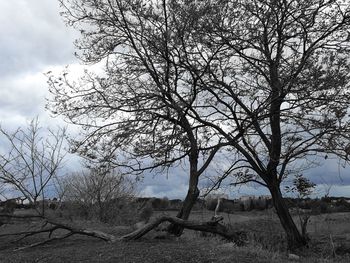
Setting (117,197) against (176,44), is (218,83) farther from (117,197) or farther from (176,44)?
(117,197)

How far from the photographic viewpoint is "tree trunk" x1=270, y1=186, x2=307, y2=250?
13.9 meters

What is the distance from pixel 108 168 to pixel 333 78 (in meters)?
5.97

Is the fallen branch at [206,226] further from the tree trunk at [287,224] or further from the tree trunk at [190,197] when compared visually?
the tree trunk at [287,224]

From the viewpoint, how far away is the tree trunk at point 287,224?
1390cm

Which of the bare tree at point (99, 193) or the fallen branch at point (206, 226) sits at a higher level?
the bare tree at point (99, 193)

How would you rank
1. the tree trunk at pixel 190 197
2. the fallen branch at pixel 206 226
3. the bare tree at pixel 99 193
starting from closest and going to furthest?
the fallen branch at pixel 206 226 → the tree trunk at pixel 190 197 → the bare tree at pixel 99 193

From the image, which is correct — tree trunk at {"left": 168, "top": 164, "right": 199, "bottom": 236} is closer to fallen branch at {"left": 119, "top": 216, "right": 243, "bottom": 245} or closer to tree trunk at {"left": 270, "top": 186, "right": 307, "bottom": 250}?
fallen branch at {"left": 119, "top": 216, "right": 243, "bottom": 245}

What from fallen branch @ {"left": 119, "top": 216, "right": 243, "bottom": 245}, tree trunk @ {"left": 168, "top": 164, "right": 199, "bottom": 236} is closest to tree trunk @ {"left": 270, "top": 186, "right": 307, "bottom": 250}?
tree trunk @ {"left": 168, "top": 164, "right": 199, "bottom": 236}

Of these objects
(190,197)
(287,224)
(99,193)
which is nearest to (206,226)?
(190,197)

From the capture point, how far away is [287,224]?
14039 mm

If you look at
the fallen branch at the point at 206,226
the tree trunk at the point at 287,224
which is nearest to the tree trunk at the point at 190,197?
the fallen branch at the point at 206,226

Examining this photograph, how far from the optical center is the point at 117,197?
20.1 metres

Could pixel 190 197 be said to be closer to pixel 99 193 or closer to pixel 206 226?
pixel 206 226

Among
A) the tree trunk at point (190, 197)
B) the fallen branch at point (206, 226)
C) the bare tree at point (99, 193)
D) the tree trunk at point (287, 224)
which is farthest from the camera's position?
the bare tree at point (99, 193)
